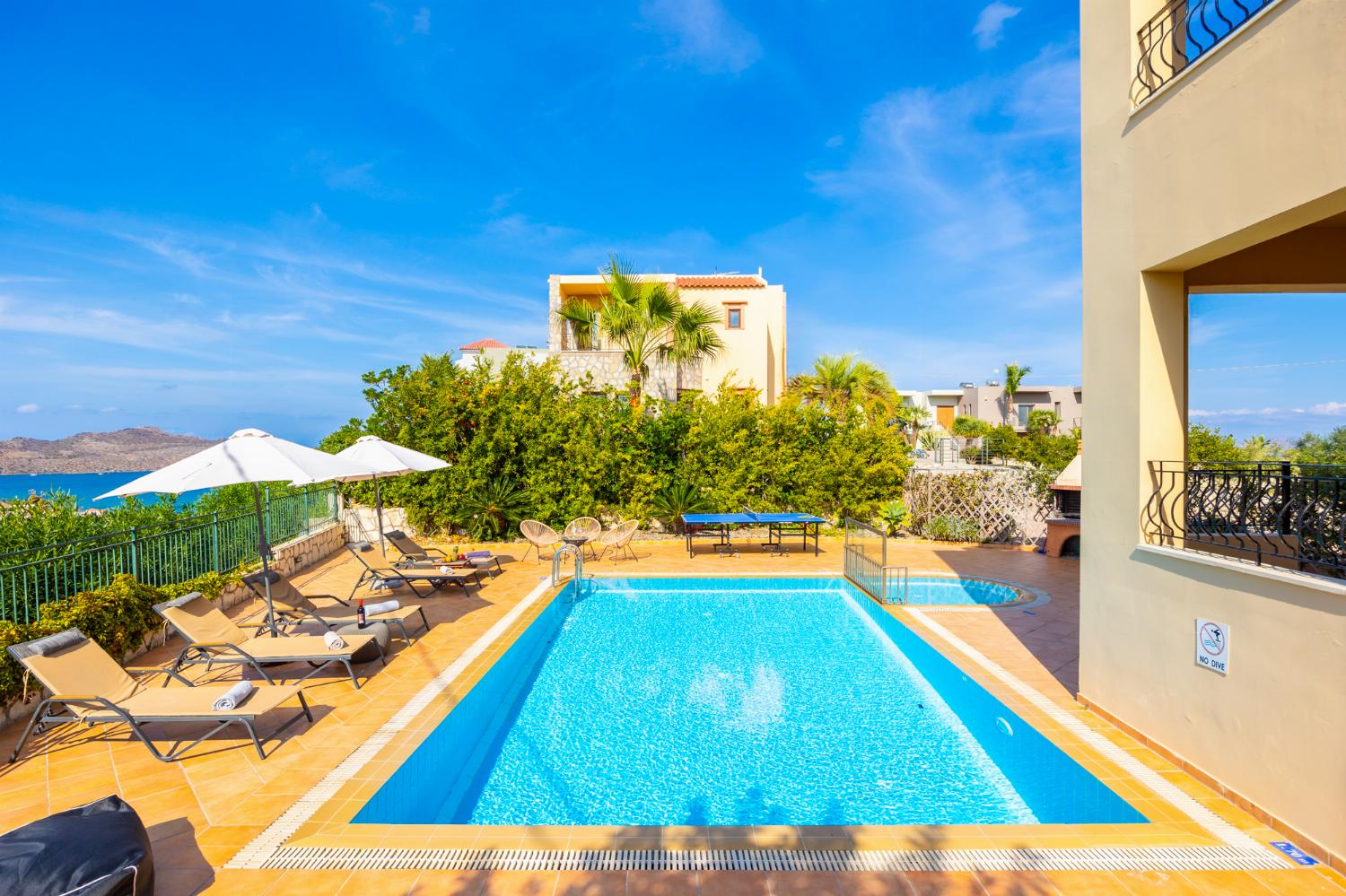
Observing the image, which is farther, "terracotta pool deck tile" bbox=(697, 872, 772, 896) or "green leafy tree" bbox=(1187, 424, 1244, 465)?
"green leafy tree" bbox=(1187, 424, 1244, 465)

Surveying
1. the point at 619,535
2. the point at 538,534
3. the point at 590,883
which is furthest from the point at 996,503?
the point at 590,883

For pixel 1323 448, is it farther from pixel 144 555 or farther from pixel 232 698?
pixel 144 555

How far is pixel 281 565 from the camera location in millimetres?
10727

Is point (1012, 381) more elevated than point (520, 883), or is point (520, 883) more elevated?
point (1012, 381)

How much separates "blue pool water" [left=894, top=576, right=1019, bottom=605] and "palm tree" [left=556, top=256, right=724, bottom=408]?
26.8 ft

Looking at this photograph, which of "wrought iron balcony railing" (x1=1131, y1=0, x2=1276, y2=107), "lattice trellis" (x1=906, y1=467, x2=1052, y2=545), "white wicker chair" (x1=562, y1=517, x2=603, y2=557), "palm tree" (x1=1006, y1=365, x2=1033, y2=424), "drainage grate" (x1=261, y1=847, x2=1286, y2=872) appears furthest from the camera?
"palm tree" (x1=1006, y1=365, x2=1033, y2=424)

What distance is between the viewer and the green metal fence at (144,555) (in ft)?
20.0

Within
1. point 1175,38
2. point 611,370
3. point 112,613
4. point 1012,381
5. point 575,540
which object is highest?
point 1012,381

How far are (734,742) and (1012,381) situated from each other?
59389 mm

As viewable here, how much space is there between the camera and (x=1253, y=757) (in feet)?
12.3

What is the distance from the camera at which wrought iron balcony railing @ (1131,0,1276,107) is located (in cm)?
414

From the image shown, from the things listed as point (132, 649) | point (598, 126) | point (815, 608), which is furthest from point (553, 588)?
point (598, 126)

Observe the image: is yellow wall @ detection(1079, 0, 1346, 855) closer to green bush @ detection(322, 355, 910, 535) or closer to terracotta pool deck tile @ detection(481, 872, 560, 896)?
terracotta pool deck tile @ detection(481, 872, 560, 896)

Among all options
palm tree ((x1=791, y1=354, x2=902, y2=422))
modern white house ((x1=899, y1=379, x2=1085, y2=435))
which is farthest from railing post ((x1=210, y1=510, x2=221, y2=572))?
modern white house ((x1=899, y1=379, x2=1085, y2=435))
